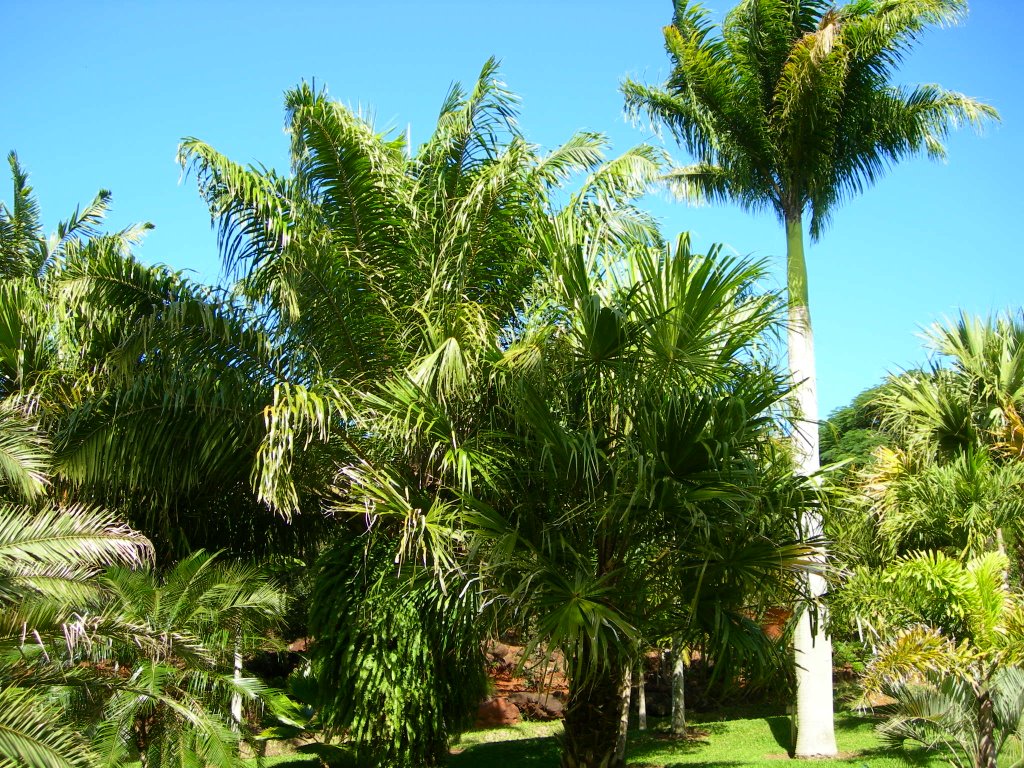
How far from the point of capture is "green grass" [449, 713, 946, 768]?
1170 cm

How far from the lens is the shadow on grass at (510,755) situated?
12.8 metres

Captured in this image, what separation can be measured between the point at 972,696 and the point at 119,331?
10.0m

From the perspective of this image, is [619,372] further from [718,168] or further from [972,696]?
Answer: [718,168]

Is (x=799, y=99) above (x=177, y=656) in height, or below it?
above

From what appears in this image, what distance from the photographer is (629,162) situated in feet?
33.5

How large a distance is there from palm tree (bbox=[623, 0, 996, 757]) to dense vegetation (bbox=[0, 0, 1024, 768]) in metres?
0.61

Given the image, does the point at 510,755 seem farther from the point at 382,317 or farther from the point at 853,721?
the point at 382,317

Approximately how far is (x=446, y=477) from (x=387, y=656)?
2027 millimetres

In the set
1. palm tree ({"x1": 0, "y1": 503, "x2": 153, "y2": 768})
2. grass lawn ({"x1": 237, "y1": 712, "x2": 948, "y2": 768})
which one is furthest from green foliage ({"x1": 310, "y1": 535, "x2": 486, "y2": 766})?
grass lawn ({"x1": 237, "y1": 712, "x2": 948, "y2": 768})

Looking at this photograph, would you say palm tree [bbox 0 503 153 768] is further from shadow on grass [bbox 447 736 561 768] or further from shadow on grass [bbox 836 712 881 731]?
shadow on grass [bbox 836 712 881 731]

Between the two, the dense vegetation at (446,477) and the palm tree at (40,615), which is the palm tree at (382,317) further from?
the palm tree at (40,615)

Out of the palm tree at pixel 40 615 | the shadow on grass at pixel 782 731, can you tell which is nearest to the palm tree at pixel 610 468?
the palm tree at pixel 40 615

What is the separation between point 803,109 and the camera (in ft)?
43.5

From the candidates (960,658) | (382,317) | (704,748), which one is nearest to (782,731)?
(704,748)
